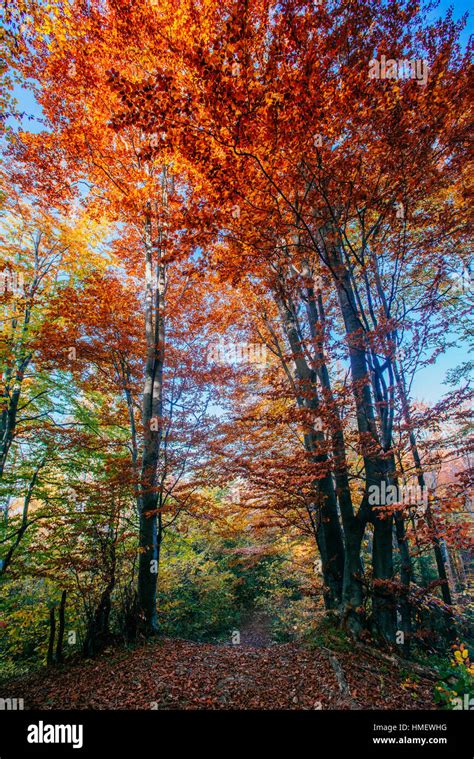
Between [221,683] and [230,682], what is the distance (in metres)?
0.13

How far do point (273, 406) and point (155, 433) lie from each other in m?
4.96

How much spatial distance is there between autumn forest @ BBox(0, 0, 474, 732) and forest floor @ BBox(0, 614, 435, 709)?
0.15 feet

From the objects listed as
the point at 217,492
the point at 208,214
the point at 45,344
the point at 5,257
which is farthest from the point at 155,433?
the point at 217,492

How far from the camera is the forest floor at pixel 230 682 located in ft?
11.6

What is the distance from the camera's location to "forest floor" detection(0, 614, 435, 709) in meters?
3.54

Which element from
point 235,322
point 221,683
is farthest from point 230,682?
point 235,322

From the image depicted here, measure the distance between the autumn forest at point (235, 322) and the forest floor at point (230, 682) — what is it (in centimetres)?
5

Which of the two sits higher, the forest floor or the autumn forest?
the autumn forest

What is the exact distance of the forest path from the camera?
353 centimetres

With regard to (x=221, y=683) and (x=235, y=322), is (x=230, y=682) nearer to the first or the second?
(x=221, y=683)

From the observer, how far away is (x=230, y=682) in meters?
4.05

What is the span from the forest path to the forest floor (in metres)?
0.01

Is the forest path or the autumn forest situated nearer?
the forest path
